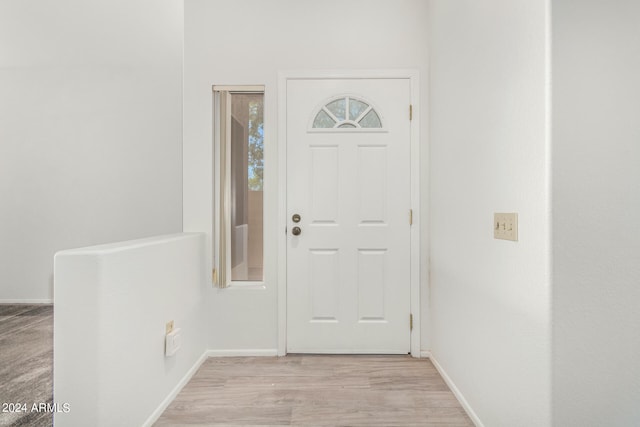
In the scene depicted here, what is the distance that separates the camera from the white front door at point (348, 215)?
2.55 meters

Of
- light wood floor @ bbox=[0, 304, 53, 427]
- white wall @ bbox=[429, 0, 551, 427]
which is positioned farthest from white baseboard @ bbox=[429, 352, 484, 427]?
light wood floor @ bbox=[0, 304, 53, 427]

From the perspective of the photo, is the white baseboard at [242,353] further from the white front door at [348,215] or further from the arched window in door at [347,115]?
the arched window in door at [347,115]

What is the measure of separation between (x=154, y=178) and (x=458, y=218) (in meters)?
3.35

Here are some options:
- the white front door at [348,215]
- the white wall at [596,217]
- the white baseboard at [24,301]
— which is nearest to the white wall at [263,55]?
the white front door at [348,215]

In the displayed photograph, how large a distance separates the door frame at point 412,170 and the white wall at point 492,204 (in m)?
0.16

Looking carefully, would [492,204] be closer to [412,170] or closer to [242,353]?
[412,170]

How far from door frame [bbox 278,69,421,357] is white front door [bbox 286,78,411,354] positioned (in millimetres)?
36

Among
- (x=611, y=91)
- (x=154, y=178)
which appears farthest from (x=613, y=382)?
(x=154, y=178)

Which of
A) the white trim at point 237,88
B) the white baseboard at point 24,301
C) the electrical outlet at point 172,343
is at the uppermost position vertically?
the white trim at point 237,88

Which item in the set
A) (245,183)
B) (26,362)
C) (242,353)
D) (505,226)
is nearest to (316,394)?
(242,353)

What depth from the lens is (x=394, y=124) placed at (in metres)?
2.55

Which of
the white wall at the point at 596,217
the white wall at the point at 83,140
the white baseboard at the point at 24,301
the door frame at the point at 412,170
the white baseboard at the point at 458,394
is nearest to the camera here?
the white wall at the point at 596,217

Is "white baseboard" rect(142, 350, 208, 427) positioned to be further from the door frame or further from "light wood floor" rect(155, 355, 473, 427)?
the door frame

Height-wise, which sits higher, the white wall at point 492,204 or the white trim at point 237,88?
the white trim at point 237,88
